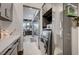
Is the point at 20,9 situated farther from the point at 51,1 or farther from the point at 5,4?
the point at 51,1

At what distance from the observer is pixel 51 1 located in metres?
1.57

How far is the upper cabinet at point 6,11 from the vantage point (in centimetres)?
143

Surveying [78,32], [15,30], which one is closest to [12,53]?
[15,30]

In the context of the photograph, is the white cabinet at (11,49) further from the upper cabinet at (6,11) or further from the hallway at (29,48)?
the upper cabinet at (6,11)

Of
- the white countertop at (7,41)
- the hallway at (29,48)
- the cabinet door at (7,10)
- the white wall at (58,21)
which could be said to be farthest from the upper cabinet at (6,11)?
the white wall at (58,21)

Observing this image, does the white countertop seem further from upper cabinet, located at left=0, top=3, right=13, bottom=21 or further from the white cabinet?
upper cabinet, located at left=0, top=3, right=13, bottom=21

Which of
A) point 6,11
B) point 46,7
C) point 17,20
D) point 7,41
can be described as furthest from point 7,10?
point 46,7

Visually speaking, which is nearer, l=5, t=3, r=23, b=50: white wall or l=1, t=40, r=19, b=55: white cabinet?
l=1, t=40, r=19, b=55: white cabinet

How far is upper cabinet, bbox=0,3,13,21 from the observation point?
143 centimetres

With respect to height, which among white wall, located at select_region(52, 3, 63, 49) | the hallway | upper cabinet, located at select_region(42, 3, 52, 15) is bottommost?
the hallway

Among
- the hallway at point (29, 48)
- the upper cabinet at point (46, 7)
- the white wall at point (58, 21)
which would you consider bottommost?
the hallway at point (29, 48)

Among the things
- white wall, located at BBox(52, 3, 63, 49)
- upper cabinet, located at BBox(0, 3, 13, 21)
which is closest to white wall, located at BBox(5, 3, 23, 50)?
upper cabinet, located at BBox(0, 3, 13, 21)

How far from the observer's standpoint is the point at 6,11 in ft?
4.80

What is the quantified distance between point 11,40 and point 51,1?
2.29 feet
